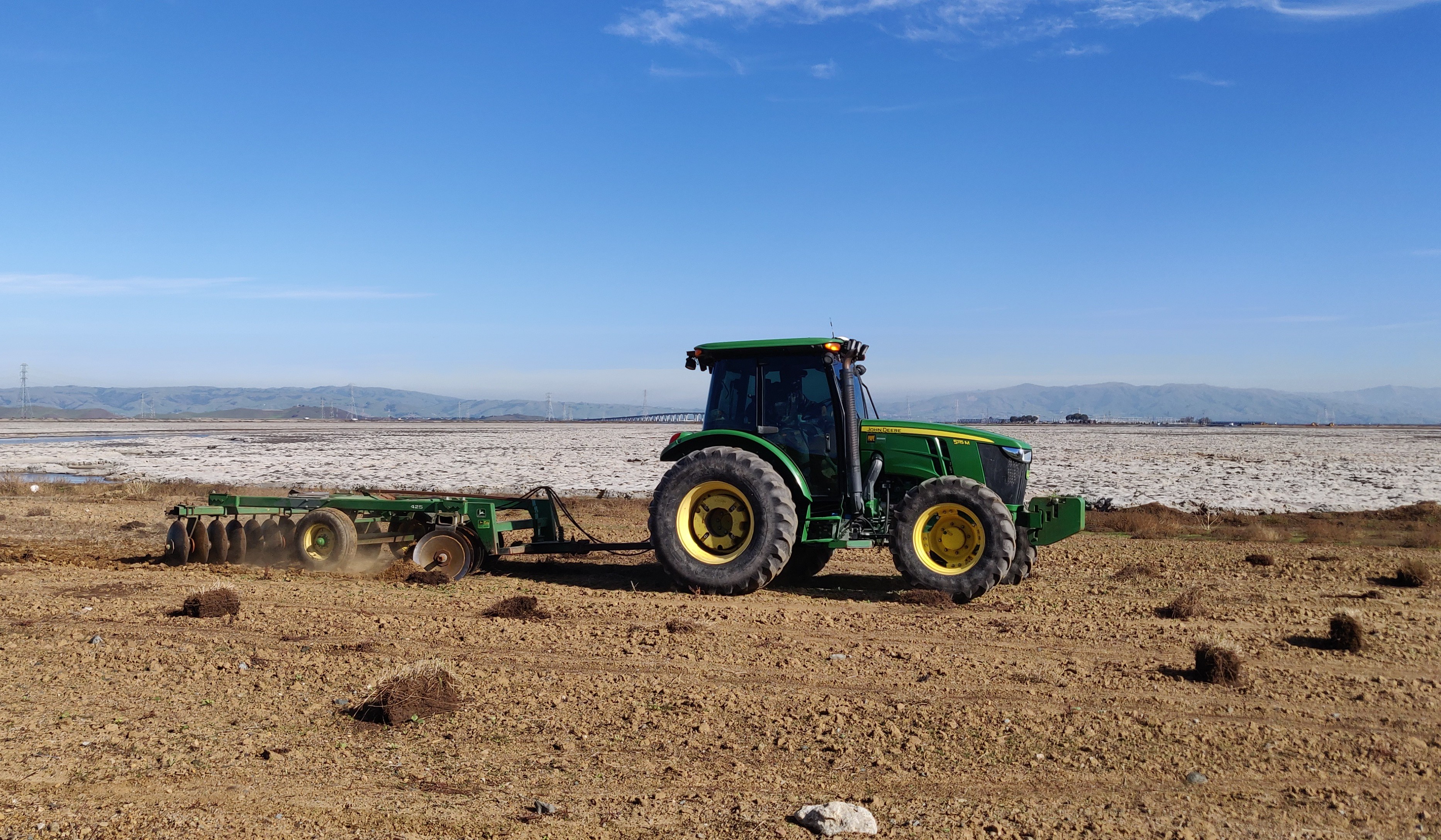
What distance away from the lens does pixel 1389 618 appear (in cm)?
879

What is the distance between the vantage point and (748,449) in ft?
33.3

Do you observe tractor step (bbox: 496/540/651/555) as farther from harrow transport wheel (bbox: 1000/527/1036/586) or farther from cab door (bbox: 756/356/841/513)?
harrow transport wheel (bbox: 1000/527/1036/586)

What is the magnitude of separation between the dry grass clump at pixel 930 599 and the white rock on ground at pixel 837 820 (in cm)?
497

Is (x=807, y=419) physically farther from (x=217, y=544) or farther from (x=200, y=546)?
(x=200, y=546)

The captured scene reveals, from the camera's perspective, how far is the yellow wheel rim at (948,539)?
9445mm

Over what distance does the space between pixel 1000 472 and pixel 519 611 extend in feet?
16.0

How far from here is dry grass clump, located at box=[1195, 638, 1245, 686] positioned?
21.7 feet

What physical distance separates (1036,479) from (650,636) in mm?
22370

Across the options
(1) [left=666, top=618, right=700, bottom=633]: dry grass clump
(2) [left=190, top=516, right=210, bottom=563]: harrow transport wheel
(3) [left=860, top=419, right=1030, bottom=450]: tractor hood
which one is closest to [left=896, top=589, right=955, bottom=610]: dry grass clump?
(3) [left=860, top=419, right=1030, bottom=450]: tractor hood

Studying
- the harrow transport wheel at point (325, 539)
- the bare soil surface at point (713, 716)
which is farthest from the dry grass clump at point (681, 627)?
the harrow transport wheel at point (325, 539)

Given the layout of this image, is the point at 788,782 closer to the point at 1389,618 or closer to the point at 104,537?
the point at 1389,618

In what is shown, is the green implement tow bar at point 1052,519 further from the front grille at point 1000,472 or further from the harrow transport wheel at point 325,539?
the harrow transport wheel at point 325,539

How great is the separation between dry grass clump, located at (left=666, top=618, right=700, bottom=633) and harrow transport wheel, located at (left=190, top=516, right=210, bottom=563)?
636 cm

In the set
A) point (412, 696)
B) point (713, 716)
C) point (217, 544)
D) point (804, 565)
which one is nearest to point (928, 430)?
point (804, 565)
